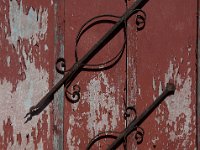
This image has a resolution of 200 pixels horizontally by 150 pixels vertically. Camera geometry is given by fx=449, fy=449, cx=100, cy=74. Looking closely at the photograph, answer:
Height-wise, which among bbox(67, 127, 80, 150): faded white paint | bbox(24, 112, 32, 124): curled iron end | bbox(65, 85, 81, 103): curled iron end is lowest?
bbox(67, 127, 80, 150): faded white paint

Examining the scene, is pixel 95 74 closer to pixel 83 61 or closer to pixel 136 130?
pixel 83 61

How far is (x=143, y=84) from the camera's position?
5.10 ft

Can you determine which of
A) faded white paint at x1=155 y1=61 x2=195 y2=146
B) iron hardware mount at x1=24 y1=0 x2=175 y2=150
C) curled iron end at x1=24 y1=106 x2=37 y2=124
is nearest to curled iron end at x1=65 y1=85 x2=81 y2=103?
iron hardware mount at x1=24 y1=0 x2=175 y2=150

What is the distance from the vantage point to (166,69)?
1.56 meters

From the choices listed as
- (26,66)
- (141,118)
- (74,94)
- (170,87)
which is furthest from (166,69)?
(26,66)

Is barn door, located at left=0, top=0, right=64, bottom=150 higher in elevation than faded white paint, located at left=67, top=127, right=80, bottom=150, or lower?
higher

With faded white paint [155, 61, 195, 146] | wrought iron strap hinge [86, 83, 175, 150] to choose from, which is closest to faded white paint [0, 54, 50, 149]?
wrought iron strap hinge [86, 83, 175, 150]

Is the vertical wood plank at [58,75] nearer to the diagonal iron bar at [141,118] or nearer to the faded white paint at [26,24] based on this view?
the faded white paint at [26,24]

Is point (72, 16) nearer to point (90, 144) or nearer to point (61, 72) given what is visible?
point (61, 72)

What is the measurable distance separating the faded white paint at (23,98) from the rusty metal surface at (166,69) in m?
0.31

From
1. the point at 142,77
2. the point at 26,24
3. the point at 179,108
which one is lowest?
the point at 179,108

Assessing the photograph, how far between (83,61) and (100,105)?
0.16 metres

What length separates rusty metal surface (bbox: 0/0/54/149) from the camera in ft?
4.86

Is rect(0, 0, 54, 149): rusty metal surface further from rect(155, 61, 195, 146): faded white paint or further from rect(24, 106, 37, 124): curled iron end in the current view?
rect(155, 61, 195, 146): faded white paint
